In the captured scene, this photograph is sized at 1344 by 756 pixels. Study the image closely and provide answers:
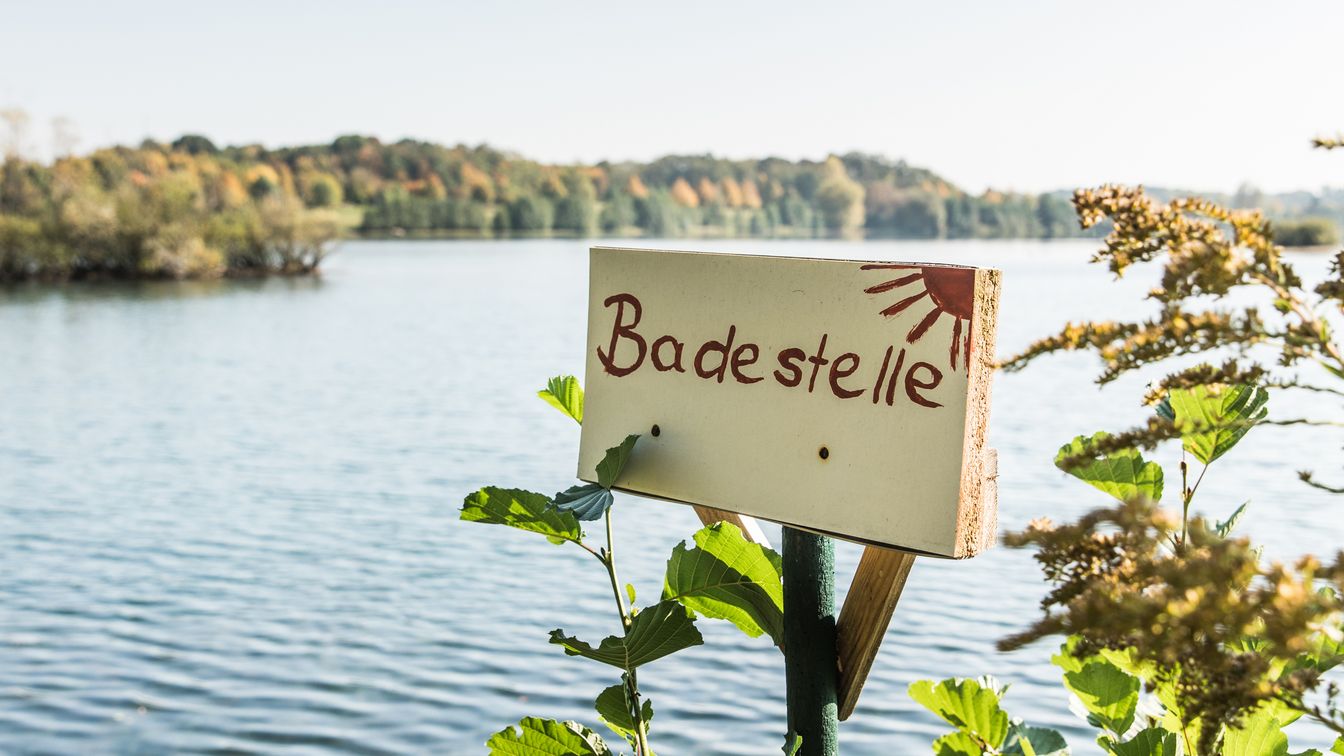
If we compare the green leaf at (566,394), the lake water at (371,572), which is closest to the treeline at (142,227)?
the lake water at (371,572)

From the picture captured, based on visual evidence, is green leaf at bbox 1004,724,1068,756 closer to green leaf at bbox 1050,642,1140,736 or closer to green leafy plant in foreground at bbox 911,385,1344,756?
green leaf at bbox 1050,642,1140,736

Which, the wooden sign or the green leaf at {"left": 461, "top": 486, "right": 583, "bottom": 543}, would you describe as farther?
the green leaf at {"left": 461, "top": 486, "right": 583, "bottom": 543}

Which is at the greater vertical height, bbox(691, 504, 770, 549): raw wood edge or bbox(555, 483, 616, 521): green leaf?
bbox(555, 483, 616, 521): green leaf

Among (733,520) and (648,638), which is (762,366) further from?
(648,638)

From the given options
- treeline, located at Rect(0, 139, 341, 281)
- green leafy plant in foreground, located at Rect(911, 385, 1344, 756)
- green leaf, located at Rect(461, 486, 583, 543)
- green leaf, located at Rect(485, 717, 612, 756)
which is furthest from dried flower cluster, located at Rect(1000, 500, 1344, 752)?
treeline, located at Rect(0, 139, 341, 281)

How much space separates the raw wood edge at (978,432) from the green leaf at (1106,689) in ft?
0.82

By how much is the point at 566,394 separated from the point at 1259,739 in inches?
37.3

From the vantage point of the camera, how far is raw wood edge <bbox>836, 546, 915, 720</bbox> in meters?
1.46

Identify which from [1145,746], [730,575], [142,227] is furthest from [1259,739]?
[142,227]

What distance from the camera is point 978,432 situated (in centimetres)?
130

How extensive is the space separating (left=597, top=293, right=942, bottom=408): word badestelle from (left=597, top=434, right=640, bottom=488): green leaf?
9 centimetres

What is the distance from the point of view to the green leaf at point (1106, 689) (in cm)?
147

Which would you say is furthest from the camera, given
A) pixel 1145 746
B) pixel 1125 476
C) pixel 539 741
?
pixel 539 741

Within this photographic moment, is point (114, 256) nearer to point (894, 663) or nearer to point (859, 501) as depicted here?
point (894, 663)
